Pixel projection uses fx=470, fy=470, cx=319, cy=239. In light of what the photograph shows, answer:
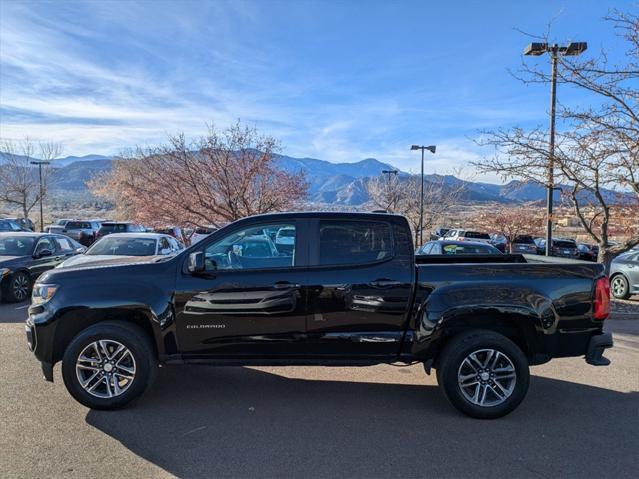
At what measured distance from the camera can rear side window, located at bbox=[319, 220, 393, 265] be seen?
179 inches

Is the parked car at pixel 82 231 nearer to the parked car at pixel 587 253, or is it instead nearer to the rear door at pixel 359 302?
the rear door at pixel 359 302

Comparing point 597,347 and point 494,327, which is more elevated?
point 494,327

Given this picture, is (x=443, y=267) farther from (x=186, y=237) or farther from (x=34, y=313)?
(x=186, y=237)

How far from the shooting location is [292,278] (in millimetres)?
4441

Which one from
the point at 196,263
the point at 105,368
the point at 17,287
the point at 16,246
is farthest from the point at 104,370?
the point at 16,246

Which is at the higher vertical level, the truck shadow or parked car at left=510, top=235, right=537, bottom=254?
parked car at left=510, top=235, right=537, bottom=254

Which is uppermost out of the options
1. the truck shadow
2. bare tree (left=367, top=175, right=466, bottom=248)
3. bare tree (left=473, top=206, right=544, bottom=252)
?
bare tree (left=367, top=175, right=466, bottom=248)

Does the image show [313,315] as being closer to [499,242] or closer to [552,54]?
[552,54]

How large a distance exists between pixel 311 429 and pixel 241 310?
4.03 feet

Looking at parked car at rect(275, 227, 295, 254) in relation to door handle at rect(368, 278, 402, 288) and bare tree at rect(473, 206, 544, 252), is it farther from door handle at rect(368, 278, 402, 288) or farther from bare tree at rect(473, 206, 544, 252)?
bare tree at rect(473, 206, 544, 252)

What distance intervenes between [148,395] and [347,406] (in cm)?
202

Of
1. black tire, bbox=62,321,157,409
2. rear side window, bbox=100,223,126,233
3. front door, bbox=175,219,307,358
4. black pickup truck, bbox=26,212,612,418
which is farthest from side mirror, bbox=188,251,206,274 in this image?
rear side window, bbox=100,223,126,233

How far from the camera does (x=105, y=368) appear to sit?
437cm

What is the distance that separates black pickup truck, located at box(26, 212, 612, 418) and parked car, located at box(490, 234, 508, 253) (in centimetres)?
A: 2391
